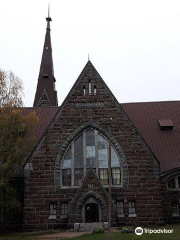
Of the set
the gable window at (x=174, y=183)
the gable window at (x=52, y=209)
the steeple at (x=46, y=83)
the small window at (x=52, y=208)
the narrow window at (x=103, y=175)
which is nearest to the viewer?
the gable window at (x=52, y=209)

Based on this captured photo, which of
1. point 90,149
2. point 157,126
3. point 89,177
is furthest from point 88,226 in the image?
point 157,126

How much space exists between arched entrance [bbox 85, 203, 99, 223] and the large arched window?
168 centimetres

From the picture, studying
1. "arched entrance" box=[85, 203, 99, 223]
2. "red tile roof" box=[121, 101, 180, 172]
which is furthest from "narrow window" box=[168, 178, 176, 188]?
"arched entrance" box=[85, 203, 99, 223]

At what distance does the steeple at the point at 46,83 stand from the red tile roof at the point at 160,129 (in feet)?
56.1

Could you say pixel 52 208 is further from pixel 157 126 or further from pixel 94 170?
pixel 157 126

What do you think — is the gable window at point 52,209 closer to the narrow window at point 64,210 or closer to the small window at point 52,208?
the small window at point 52,208

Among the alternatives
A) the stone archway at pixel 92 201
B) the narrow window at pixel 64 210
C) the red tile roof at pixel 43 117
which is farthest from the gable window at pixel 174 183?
the red tile roof at pixel 43 117

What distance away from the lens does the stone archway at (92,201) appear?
20.3 meters

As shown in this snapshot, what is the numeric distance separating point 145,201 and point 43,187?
6804 mm

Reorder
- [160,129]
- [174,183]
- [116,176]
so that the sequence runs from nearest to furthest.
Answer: [116,176] < [174,183] < [160,129]

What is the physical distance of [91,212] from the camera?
20938 mm

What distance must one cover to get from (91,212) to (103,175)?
8.53 feet

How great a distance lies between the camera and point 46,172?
2198cm

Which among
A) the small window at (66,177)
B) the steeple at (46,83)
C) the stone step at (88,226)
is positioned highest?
the steeple at (46,83)
